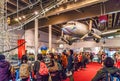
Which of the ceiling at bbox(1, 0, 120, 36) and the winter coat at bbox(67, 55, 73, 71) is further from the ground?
the ceiling at bbox(1, 0, 120, 36)

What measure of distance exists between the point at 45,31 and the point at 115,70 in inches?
729

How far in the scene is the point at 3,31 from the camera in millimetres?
7641

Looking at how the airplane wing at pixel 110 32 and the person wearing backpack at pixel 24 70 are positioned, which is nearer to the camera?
the person wearing backpack at pixel 24 70

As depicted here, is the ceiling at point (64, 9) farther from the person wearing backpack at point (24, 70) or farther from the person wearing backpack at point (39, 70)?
the person wearing backpack at point (39, 70)

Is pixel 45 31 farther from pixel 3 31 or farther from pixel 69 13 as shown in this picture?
pixel 3 31

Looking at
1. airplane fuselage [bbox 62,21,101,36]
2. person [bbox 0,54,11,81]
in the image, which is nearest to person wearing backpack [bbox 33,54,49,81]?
person [bbox 0,54,11,81]

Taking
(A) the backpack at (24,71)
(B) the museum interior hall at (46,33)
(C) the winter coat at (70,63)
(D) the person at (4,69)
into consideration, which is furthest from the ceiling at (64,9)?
(D) the person at (4,69)

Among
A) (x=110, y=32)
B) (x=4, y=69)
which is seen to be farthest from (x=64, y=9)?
(x=110, y=32)

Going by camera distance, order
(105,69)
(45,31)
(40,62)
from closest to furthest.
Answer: (105,69), (40,62), (45,31)

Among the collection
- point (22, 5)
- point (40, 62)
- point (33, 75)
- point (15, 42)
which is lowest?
point (33, 75)

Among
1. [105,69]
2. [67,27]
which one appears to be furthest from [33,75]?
[67,27]

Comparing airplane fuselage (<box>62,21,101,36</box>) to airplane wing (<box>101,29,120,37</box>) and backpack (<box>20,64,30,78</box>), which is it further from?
backpack (<box>20,64,30,78</box>)

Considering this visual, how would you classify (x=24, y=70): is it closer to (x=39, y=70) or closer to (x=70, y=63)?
(x=39, y=70)

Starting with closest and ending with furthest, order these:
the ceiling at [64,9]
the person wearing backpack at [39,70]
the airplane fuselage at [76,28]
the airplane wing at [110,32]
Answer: the person wearing backpack at [39,70]
the ceiling at [64,9]
the airplane fuselage at [76,28]
the airplane wing at [110,32]
